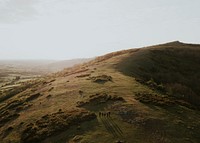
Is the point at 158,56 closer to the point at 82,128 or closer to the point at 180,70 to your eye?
the point at 180,70

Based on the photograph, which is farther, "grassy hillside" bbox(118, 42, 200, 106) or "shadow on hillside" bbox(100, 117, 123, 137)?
"grassy hillside" bbox(118, 42, 200, 106)

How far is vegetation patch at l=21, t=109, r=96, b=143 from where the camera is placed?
1056 inches

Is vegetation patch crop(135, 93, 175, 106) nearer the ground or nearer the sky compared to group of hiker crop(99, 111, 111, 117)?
nearer the sky

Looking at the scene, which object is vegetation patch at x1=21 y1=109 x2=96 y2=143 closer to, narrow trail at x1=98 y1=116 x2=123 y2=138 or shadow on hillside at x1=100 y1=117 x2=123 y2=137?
narrow trail at x1=98 y1=116 x2=123 y2=138

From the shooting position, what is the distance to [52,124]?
28.4 m

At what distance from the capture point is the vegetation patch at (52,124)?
26.8 m

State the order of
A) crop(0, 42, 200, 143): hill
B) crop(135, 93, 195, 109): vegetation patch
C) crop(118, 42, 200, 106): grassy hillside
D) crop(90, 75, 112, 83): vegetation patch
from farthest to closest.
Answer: crop(118, 42, 200, 106): grassy hillside < crop(90, 75, 112, 83): vegetation patch < crop(135, 93, 195, 109): vegetation patch < crop(0, 42, 200, 143): hill

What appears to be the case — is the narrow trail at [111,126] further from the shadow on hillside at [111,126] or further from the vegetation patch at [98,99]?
the vegetation patch at [98,99]

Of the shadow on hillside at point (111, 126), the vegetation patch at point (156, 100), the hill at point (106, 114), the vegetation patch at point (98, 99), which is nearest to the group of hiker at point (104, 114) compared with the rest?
the hill at point (106, 114)

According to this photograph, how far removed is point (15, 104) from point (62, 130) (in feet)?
59.2

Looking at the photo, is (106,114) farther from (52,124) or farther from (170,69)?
(170,69)

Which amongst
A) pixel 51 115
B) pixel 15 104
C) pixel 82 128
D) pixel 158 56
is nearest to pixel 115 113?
pixel 82 128

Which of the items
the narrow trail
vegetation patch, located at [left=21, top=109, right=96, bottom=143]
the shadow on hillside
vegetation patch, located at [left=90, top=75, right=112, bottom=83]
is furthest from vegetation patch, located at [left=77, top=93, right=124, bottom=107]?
vegetation patch, located at [left=90, top=75, right=112, bottom=83]

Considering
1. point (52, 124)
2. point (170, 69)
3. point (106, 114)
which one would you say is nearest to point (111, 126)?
point (106, 114)
